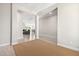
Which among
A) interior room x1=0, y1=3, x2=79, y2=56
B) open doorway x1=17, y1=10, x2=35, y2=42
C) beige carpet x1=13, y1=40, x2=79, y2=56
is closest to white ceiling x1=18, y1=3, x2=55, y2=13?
interior room x1=0, y1=3, x2=79, y2=56

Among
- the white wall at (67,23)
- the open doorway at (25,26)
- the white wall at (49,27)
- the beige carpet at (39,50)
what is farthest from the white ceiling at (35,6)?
the beige carpet at (39,50)

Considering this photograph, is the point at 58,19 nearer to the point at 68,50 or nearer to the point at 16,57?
the point at 68,50

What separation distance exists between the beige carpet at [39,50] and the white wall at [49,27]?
22 centimetres

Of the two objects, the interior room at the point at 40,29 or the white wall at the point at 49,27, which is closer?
the interior room at the point at 40,29

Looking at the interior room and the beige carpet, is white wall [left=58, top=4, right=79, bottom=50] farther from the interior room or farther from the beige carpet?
the beige carpet

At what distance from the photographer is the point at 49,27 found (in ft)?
8.79

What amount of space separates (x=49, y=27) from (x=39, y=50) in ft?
2.17

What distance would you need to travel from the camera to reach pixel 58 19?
105 inches

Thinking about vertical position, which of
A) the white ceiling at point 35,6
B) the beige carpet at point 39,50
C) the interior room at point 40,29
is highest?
the white ceiling at point 35,6

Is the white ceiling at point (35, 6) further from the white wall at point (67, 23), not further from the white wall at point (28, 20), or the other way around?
the white wall at point (67, 23)

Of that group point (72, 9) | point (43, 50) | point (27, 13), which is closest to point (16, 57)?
point (43, 50)

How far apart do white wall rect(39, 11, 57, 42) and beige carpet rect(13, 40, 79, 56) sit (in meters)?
0.22

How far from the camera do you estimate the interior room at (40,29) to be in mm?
2525

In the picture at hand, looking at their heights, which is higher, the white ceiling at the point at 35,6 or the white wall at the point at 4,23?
the white ceiling at the point at 35,6
